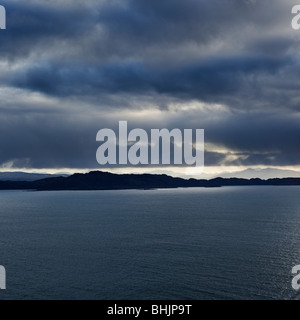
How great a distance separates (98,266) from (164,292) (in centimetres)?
2162

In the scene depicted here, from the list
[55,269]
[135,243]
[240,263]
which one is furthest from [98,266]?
[240,263]

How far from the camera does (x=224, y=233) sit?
111m

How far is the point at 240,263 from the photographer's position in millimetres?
71062

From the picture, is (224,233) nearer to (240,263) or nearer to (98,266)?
(240,263)

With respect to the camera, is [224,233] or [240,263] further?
[224,233]

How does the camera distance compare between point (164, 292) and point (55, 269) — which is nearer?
point (164, 292)

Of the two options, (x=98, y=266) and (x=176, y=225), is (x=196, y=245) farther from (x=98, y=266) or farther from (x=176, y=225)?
(x=176, y=225)
